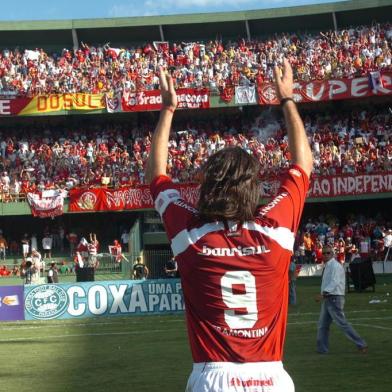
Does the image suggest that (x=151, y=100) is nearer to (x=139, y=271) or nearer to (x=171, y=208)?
(x=139, y=271)

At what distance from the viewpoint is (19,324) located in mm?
25578

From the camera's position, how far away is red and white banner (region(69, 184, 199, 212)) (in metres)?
44.1

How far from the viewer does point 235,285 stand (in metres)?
4.04

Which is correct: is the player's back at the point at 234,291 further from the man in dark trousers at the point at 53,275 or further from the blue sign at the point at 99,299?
the man in dark trousers at the point at 53,275

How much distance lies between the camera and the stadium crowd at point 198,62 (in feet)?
161

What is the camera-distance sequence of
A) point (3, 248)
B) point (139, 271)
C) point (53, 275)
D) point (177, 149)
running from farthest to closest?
1. point (177, 149)
2. point (3, 248)
3. point (53, 275)
4. point (139, 271)

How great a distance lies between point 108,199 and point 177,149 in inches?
210

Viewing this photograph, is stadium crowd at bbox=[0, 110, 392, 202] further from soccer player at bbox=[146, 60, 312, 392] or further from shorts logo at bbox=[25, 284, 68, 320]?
soccer player at bbox=[146, 60, 312, 392]

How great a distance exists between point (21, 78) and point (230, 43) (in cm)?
1194

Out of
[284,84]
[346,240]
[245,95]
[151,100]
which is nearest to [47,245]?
[151,100]

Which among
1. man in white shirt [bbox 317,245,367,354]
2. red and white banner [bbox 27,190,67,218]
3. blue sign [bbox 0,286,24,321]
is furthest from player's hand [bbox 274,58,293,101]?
red and white banner [bbox 27,190,67,218]

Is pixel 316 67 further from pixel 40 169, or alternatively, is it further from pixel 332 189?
pixel 40 169

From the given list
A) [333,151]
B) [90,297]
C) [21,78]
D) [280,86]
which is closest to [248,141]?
[333,151]

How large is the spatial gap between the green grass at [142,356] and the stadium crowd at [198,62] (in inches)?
986
